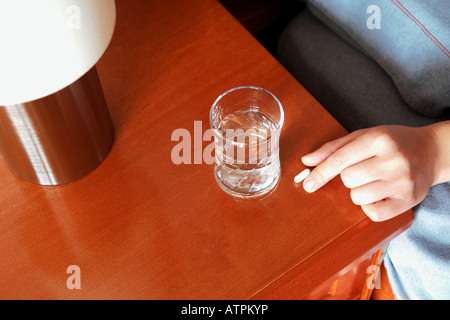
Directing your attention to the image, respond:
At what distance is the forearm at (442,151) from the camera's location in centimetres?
72

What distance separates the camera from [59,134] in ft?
1.93

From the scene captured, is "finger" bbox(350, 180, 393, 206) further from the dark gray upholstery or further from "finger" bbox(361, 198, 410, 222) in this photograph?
the dark gray upholstery

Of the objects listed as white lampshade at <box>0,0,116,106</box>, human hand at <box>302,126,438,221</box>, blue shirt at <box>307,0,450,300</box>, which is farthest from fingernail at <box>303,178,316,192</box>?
white lampshade at <box>0,0,116,106</box>

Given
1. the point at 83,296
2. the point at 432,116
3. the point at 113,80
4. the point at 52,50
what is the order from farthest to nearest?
the point at 432,116
the point at 113,80
the point at 83,296
the point at 52,50

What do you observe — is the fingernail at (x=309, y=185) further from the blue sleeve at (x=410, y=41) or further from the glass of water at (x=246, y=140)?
the blue sleeve at (x=410, y=41)

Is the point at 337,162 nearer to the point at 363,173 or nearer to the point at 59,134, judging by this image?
the point at 363,173

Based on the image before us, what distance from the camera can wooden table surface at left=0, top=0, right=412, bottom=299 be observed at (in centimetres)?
59

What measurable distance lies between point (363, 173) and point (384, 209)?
5 cm

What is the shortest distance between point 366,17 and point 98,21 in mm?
550

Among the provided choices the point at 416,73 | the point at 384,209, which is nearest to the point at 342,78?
the point at 416,73

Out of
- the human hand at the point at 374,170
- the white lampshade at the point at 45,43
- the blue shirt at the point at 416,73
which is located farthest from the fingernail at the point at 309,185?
the white lampshade at the point at 45,43

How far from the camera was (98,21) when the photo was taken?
1.59 feet
